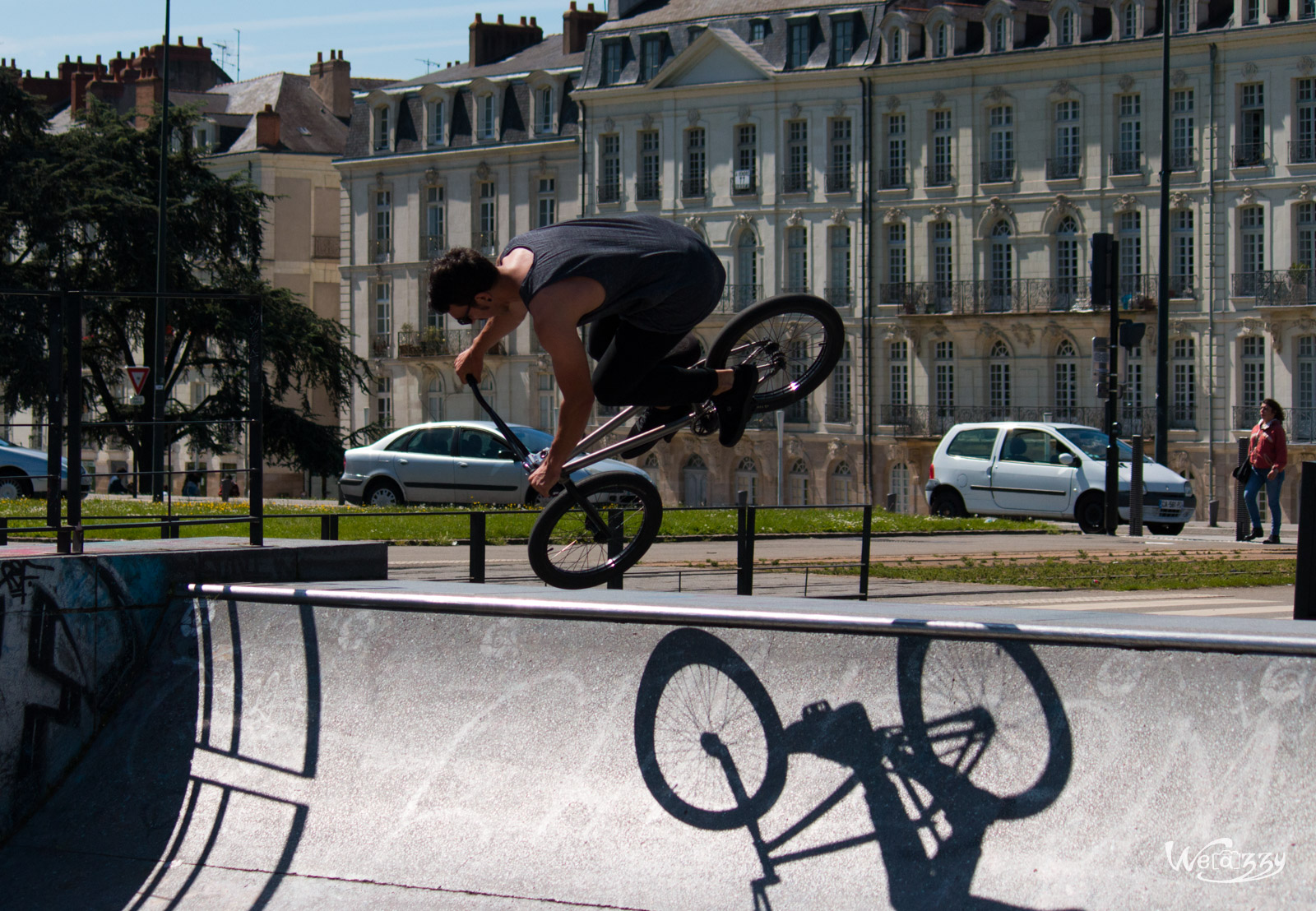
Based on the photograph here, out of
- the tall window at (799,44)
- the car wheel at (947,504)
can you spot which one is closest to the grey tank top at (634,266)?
the car wheel at (947,504)

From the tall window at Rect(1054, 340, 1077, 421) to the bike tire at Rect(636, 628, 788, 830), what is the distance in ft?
131

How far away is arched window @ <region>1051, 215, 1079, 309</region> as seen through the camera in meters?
43.1

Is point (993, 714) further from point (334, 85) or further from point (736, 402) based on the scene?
point (334, 85)

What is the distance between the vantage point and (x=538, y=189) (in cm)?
5172

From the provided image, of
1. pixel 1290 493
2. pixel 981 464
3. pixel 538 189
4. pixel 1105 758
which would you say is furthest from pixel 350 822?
pixel 538 189

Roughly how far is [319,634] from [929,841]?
259 centimetres

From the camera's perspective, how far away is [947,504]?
24.3 metres

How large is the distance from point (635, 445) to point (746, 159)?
4227cm

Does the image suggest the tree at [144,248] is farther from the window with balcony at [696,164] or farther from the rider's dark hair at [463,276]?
the rider's dark hair at [463,276]

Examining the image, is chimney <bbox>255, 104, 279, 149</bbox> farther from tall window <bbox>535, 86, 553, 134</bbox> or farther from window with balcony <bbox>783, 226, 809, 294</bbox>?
window with balcony <bbox>783, 226, 809, 294</bbox>

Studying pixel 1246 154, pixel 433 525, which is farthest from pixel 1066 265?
pixel 433 525

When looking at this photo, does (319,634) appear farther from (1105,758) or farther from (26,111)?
(26,111)

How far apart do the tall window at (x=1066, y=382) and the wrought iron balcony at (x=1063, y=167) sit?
489 cm

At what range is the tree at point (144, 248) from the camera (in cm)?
3850
